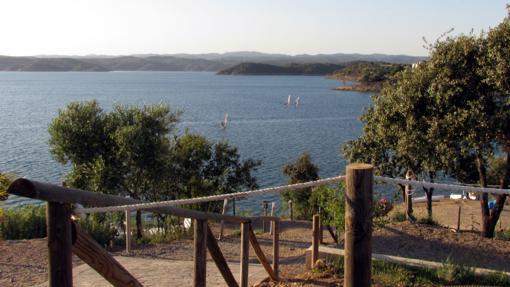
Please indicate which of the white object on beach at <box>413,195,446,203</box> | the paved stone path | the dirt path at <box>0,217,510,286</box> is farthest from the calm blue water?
the paved stone path

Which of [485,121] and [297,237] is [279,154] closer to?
[297,237]

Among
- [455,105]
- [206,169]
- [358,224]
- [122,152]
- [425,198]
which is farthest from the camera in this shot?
[425,198]

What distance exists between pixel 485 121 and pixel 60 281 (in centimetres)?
1021

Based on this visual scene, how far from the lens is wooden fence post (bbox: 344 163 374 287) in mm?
3627

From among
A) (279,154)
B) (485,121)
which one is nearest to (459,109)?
(485,121)

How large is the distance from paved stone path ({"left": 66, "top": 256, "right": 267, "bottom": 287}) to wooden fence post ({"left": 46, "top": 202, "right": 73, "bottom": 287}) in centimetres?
466

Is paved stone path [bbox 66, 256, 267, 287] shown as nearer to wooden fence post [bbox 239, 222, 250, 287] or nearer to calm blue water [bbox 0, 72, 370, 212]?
wooden fence post [bbox 239, 222, 250, 287]

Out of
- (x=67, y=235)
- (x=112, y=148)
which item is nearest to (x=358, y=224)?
(x=67, y=235)

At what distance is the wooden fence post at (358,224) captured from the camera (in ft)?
11.9

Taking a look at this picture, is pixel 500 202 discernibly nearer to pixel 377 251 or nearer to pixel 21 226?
pixel 377 251

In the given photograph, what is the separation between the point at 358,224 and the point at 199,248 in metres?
1.19

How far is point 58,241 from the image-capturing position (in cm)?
271

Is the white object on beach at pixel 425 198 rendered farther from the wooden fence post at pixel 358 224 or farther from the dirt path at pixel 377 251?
the wooden fence post at pixel 358 224

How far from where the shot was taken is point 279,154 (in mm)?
52250
